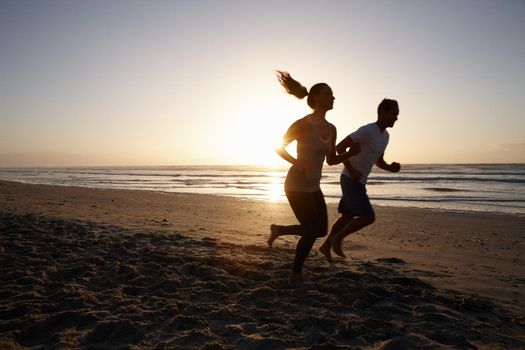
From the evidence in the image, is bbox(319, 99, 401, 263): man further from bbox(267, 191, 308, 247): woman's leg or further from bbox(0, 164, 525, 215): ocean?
bbox(0, 164, 525, 215): ocean

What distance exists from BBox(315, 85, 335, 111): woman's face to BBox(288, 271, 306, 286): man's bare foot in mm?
1769

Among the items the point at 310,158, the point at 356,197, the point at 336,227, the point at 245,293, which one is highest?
the point at 310,158

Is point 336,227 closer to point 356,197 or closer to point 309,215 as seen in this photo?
point 356,197

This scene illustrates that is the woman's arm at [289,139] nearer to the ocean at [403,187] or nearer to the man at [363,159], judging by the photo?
the man at [363,159]

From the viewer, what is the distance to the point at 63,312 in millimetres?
3184

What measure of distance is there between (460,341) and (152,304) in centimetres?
245

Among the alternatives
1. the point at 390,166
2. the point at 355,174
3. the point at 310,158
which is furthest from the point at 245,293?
the point at 390,166

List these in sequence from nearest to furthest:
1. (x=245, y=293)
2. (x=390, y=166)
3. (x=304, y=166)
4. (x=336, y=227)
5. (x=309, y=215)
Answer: (x=245, y=293) → (x=304, y=166) → (x=309, y=215) → (x=390, y=166) → (x=336, y=227)

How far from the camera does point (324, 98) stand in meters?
4.03

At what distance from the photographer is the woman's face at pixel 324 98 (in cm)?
402

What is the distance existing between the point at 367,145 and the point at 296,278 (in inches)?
65.6

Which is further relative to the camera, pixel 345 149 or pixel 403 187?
pixel 403 187

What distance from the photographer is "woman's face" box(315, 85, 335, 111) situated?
402 cm

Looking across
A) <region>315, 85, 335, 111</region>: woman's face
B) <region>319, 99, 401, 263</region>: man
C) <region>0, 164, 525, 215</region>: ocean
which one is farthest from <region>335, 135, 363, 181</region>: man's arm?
<region>0, 164, 525, 215</region>: ocean
